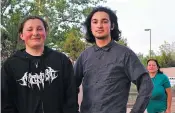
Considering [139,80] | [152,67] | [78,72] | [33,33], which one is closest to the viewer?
[33,33]

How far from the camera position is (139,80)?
300cm

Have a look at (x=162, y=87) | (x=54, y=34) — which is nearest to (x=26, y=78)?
(x=162, y=87)

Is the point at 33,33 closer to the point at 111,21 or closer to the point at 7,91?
the point at 7,91

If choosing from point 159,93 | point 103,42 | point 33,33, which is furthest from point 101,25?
point 159,93

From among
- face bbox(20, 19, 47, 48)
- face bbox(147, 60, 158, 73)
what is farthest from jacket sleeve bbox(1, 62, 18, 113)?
face bbox(147, 60, 158, 73)

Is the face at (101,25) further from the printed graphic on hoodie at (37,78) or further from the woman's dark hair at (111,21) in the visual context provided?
the printed graphic on hoodie at (37,78)

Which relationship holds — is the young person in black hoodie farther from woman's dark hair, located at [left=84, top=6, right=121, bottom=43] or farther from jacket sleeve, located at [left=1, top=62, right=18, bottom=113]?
woman's dark hair, located at [left=84, top=6, right=121, bottom=43]

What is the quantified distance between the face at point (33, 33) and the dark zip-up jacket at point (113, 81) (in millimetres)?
475

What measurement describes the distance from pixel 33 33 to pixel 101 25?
0.56m

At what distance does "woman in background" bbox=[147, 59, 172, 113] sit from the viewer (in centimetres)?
594

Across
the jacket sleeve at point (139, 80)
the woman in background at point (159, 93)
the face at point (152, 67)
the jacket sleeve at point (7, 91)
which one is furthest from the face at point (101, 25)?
the face at point (152, 67)

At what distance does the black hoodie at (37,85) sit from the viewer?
9.14ft

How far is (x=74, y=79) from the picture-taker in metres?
2.97

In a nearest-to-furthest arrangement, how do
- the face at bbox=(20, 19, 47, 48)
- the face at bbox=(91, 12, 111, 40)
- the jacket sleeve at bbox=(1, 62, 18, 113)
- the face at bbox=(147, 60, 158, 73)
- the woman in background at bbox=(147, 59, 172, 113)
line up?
the jacket sleeve at bbox=(1, 62, 18, 113) < the face at bbox=(20, 19, 47, 48) < the face at bbox=(91, 12, 111, 40) < the woman in background at bbox=(147, 59, 172, 113) < the face at bbox=(147, 60, 158, 73)
